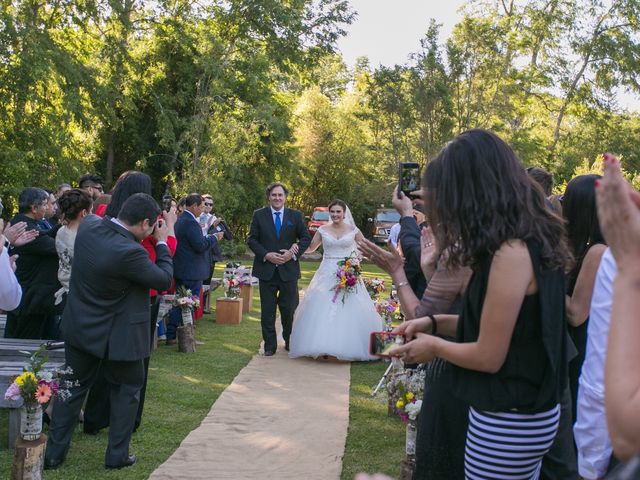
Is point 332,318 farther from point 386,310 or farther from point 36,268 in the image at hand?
point 36,268

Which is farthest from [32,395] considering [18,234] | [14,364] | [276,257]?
[276,257]

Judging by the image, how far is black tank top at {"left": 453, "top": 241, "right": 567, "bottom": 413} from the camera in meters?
2.46

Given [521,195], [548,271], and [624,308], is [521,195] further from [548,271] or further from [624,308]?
[624,308]

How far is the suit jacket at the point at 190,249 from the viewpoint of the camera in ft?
33.7

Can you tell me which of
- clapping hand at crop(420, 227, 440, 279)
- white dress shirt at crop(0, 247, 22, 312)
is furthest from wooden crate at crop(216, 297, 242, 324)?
clapping hand at crop(420, 227, 440, 279)

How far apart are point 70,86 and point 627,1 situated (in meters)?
24.1

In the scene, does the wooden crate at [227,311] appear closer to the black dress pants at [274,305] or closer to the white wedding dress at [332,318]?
the black dress pants at [274,305]

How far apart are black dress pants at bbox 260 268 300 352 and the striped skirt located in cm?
733

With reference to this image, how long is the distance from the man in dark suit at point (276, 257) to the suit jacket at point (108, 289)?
4727 millimetres

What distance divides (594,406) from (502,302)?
0.47m

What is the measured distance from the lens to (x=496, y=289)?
2393 millimetres

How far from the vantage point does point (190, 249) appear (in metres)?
10.5

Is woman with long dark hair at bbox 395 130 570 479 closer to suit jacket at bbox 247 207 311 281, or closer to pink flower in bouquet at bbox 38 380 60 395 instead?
pink flower in bouquet at bbox 38 380 60 395

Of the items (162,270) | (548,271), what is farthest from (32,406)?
(548,271)
